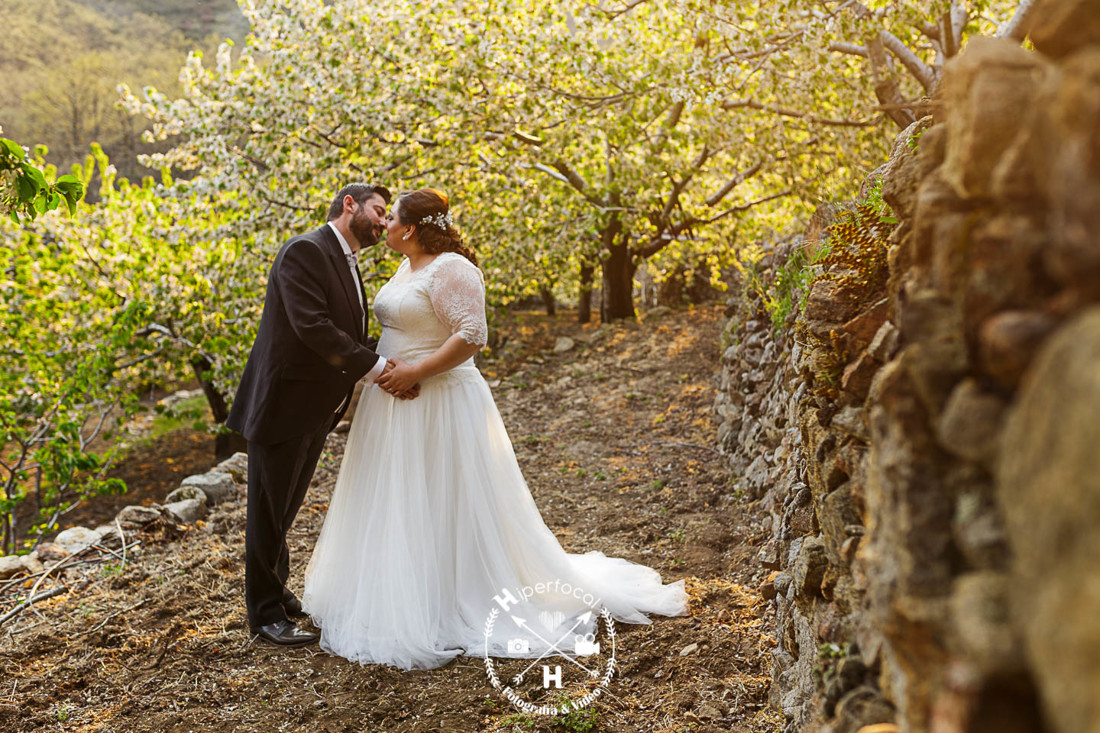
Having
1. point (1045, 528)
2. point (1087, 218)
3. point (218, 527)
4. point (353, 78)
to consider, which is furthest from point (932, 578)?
point (353, 78)

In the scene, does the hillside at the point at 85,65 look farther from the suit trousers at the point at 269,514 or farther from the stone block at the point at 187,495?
the suit trousers at the point at 269,514

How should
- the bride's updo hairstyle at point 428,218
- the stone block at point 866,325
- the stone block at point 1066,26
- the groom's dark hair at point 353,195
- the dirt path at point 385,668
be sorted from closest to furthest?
the stone block at point 1066,26 → the stone block at point 866,325 → the dirt path at point 385,668 → the bride's updo hairstyle at point 428,218 → the groom's dark hair at point 353,195

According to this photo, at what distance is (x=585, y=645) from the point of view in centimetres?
387

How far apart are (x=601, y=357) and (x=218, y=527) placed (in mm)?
6094

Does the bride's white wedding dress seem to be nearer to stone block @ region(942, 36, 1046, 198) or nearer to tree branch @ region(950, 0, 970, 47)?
stone block @ region(942, 36, 1046, 198)

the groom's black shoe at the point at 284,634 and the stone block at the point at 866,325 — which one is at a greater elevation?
the stone block at the point at 866,325

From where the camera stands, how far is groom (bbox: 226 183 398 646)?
4020mm

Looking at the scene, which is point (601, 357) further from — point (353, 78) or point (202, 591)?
point (202, 591)

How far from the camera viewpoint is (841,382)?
2705 millimetres

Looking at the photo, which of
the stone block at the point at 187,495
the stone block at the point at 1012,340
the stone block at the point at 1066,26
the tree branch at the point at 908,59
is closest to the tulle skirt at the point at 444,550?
the stone block at the point at 187,495

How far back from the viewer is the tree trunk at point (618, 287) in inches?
507

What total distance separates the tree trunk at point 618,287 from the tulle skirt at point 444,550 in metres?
8.71

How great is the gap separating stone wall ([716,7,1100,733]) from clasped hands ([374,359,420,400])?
256cm

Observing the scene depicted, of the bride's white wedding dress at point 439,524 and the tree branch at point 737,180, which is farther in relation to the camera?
the tree branch at point 737,180
